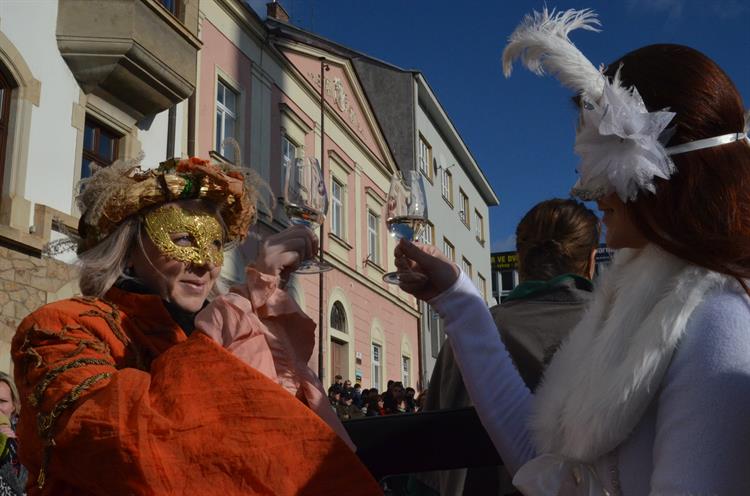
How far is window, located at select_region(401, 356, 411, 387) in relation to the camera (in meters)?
22.1

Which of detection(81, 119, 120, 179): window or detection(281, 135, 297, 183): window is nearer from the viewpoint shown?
detection(81, 119, 120, 179): window

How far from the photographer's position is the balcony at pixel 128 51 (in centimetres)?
999

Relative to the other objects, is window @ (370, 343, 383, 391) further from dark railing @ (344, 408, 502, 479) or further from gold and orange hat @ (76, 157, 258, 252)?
dark railing @ (344, 408, 502, 479)

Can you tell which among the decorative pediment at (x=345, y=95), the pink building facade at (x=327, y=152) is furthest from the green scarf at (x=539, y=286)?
the decorative pediment at (x=345, y=95)

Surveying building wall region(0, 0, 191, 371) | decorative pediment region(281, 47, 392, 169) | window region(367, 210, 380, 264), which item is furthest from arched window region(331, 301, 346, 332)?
building wall region(0, 0, 191, 371)

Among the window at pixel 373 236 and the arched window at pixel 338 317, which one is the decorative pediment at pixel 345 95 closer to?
the window at pixel 373 236

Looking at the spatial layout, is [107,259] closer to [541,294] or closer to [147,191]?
[147,191]

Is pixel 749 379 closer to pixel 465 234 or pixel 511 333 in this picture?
pixel 511 333

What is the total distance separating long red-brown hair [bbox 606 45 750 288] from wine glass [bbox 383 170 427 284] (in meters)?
1.07

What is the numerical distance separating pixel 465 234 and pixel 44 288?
76.5 ft

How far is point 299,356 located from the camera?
199 cm

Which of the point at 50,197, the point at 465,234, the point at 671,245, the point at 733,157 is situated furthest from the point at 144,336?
the point at 465,234

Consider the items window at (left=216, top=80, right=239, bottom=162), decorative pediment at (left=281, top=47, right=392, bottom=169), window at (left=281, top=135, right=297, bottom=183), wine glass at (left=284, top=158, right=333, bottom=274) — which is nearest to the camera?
wine glass at (left=284, top=158, right=333, bottom=274)

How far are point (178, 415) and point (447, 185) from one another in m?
28.0
